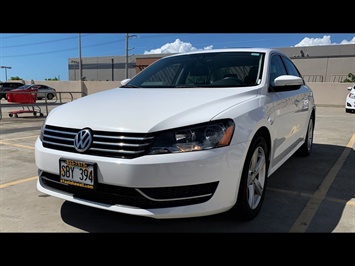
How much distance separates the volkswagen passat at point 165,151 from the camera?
2.26 m

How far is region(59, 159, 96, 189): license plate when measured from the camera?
2.34 m

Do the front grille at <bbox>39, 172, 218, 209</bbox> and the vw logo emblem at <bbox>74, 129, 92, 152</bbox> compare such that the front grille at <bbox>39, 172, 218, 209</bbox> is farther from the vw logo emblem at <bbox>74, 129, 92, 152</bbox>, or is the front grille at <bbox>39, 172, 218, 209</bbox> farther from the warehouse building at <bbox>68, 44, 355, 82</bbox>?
the warehouse building at <bbox>68, 44, 355, 82</bbox>

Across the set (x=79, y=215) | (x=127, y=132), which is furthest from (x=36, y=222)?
(x=127, y=132)

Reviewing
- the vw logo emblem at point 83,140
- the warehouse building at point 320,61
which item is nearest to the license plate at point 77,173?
the vw logo emblem at point 83,140

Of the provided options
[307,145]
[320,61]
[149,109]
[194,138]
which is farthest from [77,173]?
[320,61]

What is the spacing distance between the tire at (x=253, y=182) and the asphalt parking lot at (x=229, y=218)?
0.42 feet

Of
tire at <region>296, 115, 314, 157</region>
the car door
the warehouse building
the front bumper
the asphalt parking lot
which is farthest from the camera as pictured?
the warehouse building

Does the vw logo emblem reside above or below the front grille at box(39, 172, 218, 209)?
above

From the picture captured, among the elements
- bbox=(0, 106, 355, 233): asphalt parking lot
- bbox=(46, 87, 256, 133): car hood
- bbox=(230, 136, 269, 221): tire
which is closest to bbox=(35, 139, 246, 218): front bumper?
bbox=(230, 136, 269, 221): tire

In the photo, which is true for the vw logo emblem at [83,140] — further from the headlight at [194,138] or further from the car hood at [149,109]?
the headlight at [194,138]
